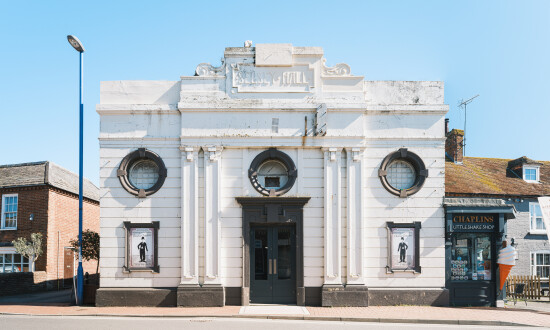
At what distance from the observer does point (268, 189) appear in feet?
49.0

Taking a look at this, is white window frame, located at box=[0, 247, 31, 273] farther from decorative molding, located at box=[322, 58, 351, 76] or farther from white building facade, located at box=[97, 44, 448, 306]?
decorative molding, located at box=[322, 58, 351, 76]

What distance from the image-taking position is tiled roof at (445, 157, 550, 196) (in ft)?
70.0

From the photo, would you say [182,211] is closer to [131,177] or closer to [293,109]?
[131,177]

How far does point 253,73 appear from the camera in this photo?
15094 millimetres

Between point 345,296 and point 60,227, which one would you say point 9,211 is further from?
point 345,296

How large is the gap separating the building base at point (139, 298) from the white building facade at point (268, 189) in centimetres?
3

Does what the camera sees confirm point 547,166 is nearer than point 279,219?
No

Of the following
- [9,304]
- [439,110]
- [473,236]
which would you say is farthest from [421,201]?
[9,304]

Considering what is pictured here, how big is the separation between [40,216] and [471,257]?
743 inches

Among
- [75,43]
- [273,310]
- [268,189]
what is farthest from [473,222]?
[75,43]

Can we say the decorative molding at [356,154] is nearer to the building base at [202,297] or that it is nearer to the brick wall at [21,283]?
the building base at [202,297]

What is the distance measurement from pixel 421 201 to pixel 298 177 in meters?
4.16

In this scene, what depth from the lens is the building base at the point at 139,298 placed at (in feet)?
47.6

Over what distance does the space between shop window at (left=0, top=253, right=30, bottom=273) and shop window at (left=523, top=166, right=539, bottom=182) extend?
83.9 ft
